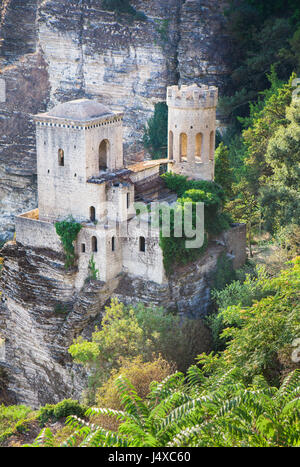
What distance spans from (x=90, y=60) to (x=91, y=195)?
25.2 meters

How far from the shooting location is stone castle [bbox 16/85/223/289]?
88.8ft

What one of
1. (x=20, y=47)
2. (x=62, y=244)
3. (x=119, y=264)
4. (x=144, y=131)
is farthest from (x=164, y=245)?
(x=20, y=47)

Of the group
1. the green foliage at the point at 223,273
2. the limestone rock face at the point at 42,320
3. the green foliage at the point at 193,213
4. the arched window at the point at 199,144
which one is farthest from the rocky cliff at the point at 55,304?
the arched window at the point at 199,144

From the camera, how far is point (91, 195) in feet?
89.2

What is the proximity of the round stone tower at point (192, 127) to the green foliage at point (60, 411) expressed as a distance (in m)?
11.9

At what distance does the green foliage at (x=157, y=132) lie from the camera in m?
47.0

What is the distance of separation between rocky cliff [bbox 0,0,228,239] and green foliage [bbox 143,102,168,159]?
1.00 metres

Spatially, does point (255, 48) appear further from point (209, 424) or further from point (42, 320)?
point (209, 424)

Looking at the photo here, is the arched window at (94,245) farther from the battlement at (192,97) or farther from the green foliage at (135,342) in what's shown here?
the battlement at (192,97)
